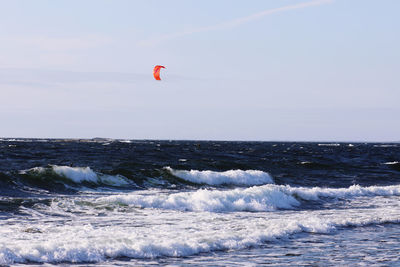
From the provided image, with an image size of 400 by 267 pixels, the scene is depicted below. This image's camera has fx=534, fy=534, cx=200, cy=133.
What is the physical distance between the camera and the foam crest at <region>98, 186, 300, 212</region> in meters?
19.6

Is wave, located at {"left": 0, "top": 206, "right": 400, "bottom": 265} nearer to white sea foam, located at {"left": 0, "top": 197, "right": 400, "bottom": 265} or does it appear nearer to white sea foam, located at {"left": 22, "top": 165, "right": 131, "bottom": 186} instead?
white sea foam, located at {"left": 0, "top": 197, "right": 400, "bottom": 265}

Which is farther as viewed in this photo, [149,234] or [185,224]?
[185,224]

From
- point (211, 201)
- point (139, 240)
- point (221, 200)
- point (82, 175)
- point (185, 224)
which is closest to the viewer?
point (139, 240)

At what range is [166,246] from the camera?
11977mm

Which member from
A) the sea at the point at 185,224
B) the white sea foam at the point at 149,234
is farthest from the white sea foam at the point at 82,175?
the white sea foam at the point at 149,234

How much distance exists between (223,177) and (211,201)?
1367 centimetres

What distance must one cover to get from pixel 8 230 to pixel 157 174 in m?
18.5

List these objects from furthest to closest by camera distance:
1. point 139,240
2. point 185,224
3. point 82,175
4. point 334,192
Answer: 1. point 82,175
2. point 334,192
3. point 185,224
4. point 139,240

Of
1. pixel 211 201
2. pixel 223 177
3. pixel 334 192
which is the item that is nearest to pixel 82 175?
pixel 211 201

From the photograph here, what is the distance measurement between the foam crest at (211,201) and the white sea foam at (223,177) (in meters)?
10.2

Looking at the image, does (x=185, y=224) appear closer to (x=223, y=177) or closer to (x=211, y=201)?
(x=211, y=201)

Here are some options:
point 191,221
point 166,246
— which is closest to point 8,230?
point 166,246

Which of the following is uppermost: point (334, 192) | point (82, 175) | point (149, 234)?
point (82, 175)

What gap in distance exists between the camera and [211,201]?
20.3m
